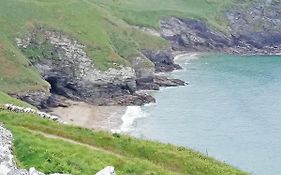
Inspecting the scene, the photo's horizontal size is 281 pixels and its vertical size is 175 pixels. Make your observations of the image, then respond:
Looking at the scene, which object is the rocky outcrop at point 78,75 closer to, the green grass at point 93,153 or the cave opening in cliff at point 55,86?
the cave opening in cliff at point 55,86

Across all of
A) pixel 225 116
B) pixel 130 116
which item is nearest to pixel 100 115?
pixel 130 116

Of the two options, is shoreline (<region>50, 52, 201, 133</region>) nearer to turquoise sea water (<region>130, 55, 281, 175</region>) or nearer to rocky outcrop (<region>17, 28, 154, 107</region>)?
turquoise sea water (<region>130, 55, 281, 175</region>)

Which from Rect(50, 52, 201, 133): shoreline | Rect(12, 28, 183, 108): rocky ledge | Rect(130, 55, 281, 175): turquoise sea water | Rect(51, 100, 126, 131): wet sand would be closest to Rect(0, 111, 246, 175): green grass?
Rect(130, 55, 281, 175): turquoise sea water

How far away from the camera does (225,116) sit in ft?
414

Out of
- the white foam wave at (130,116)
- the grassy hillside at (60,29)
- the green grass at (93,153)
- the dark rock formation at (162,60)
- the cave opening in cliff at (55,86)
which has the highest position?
the green grass at (93,153)

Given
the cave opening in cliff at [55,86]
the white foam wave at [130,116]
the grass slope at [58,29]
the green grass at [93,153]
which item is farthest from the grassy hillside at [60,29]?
the green grass at [93,153]

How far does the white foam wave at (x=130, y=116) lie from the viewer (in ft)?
375

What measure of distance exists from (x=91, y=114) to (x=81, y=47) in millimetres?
28173

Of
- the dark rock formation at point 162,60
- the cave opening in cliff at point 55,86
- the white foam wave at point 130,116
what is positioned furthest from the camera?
the dark rock formation at point 162,60

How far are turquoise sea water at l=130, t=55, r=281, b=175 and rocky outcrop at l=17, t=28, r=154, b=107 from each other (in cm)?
791

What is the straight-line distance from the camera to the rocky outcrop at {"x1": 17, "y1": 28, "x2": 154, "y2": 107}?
139 metres

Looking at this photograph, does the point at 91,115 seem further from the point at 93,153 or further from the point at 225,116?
the point at 93,153

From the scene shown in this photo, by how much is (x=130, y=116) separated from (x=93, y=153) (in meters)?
89.3

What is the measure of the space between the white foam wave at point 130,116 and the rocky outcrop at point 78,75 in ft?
16.6
